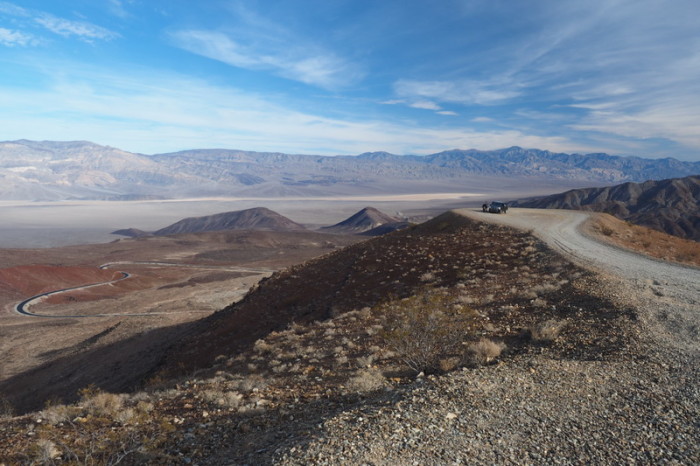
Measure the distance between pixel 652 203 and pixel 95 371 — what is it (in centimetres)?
17933

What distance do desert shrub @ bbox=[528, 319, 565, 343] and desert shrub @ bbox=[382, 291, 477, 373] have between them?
1921 millimetres

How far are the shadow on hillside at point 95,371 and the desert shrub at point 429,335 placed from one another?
45.5 feet

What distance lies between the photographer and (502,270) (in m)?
19.0

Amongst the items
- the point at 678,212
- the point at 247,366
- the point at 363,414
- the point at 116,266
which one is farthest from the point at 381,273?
the point at 678,212

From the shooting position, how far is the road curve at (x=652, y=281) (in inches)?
428

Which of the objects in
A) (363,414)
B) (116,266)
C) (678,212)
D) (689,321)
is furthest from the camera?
(678,212)

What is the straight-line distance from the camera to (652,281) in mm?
15703

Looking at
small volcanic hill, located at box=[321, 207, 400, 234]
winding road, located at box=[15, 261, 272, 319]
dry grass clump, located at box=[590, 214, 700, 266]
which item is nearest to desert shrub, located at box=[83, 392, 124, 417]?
dry grass clump, located at box=[590, 214, 700, 266]

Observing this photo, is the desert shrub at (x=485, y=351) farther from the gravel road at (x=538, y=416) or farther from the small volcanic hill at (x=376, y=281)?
the small volcanic hill at (x=376, y=281)

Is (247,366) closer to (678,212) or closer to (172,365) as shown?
(172,365)

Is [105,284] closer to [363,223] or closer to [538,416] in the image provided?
[538,416]

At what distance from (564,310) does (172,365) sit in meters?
16.8

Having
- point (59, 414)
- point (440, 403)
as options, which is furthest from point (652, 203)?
point (59, 414)

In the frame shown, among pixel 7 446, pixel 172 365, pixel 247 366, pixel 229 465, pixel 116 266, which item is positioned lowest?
pixel 116 266
